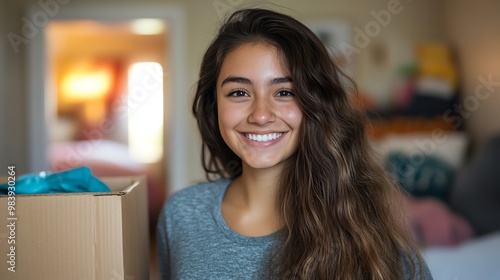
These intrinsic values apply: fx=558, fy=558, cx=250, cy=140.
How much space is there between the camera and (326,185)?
55.0 inches

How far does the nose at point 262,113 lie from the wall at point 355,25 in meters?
2.85

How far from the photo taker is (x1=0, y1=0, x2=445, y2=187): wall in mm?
4246

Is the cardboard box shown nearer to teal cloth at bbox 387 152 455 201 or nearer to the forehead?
the forehead

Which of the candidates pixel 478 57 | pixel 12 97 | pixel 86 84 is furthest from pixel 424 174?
pixel 86 84

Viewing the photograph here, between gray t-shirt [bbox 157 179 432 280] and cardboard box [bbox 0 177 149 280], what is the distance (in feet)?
1.08

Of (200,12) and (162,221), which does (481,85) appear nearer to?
(200,12)

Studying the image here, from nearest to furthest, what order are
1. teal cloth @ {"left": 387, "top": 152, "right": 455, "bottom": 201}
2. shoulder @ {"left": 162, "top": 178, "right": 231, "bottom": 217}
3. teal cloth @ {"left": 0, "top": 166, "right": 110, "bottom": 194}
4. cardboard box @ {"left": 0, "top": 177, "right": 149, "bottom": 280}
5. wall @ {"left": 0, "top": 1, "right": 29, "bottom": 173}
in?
cardboard box @ {"left": 0, "top": 177, "right": 149, "bottom": 280} < teal cloth @ {"left": 0, "top": 166, "right": 110, "bottom": 194} < shoulder @ {"left": 162, "top": 178, "right": 231, "bottom": 217} < teal cloth @ {"left": 387, "top": 152, "right": 455, "bottom": 201} < wall @ {"left": 0, "top": 1, "right": 29, "bottom": 173}

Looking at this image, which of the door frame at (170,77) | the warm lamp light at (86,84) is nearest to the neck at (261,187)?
the door frame at (170,77)

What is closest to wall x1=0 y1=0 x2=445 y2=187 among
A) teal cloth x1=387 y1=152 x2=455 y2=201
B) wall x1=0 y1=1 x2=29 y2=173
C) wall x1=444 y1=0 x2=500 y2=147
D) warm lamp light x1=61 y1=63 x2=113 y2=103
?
wall x1=0 y1=1 x2=29 y2=173

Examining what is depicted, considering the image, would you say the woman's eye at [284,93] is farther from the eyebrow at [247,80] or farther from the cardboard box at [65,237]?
the cardboard box at [65,237]

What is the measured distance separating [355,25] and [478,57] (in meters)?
1.06

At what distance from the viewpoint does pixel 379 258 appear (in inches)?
50.3

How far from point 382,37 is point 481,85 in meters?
0.99

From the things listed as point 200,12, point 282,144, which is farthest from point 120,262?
point 200,12
